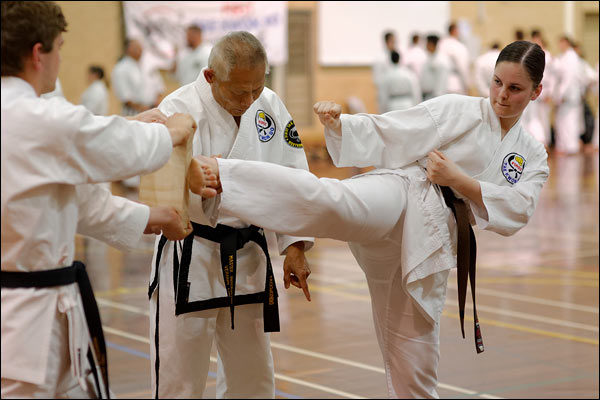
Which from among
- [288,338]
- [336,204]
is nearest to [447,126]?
[336,204]

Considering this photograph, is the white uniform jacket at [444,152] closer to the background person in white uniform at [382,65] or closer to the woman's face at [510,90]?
the woman's face at [510,90]

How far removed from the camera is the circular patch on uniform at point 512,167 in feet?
10.4

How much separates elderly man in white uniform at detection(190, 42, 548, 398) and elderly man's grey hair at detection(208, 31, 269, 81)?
0.32m

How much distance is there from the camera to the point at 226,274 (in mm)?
3020

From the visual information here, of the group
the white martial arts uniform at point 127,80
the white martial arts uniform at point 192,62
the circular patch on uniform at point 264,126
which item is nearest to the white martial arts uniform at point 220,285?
the circular patch on uniform at point 264,126

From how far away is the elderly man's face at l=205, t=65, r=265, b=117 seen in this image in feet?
9.31

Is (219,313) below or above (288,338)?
above

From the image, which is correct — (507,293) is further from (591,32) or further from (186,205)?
(591,32)

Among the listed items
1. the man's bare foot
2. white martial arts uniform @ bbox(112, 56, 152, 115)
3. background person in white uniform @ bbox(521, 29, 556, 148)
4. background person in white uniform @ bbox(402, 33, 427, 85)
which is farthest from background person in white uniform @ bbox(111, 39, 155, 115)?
the man's bare foot

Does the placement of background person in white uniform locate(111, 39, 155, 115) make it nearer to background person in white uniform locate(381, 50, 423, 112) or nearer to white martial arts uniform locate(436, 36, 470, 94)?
background person in white uniform locate(381, 50, 423, 112)

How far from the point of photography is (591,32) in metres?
12.6

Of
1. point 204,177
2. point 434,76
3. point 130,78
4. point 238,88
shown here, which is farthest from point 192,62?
point 204,177

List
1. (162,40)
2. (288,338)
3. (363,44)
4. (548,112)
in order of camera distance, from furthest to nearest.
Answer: (548,112)
(363,44)
(162,40)
(288,338)

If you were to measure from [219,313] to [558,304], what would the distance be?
3.84 metres
